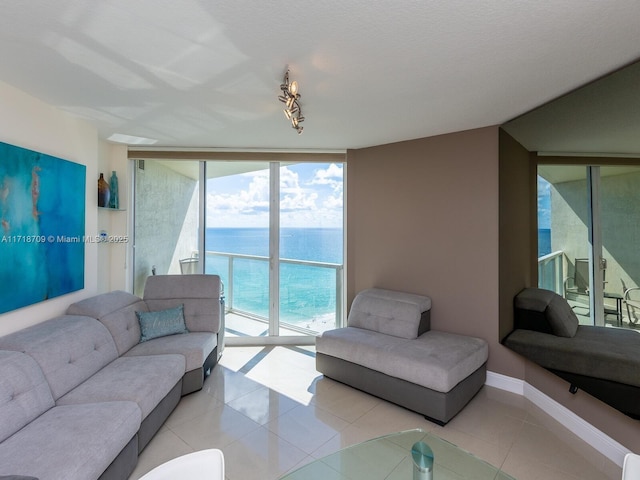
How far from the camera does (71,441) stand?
5.01ft

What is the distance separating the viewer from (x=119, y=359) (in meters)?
2.53

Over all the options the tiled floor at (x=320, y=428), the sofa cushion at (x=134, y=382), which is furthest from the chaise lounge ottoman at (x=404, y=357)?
the sofa cushion at (x=134, y=382)

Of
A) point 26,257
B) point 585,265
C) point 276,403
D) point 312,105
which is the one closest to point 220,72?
point 312,105

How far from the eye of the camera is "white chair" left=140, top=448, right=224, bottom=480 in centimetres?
103

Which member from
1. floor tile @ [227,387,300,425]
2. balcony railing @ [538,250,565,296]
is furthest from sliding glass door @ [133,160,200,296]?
balcony railing @ [538,250,565,296]

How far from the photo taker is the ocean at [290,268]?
13.4 ft

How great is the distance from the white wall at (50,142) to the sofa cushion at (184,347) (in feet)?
2.44

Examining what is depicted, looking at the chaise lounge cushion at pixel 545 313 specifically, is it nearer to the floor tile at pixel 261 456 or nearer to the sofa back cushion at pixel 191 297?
the floor tile at pixel 261 456

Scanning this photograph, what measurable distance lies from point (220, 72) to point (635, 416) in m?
3.18

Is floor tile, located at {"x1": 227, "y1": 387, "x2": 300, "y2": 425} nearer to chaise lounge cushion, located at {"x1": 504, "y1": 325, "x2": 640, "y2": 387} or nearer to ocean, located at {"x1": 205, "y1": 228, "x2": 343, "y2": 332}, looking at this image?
ocean, located at {"x1": 205, "y1": 228, "x2": 343, "y2": 332}

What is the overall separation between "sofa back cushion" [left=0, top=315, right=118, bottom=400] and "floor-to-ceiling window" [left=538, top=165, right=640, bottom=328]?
361cm

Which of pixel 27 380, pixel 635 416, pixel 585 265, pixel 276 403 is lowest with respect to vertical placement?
pixel 276 403

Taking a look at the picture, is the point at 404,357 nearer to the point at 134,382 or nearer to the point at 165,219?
the point at 134,382

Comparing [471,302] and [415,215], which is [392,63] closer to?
[415,215]
